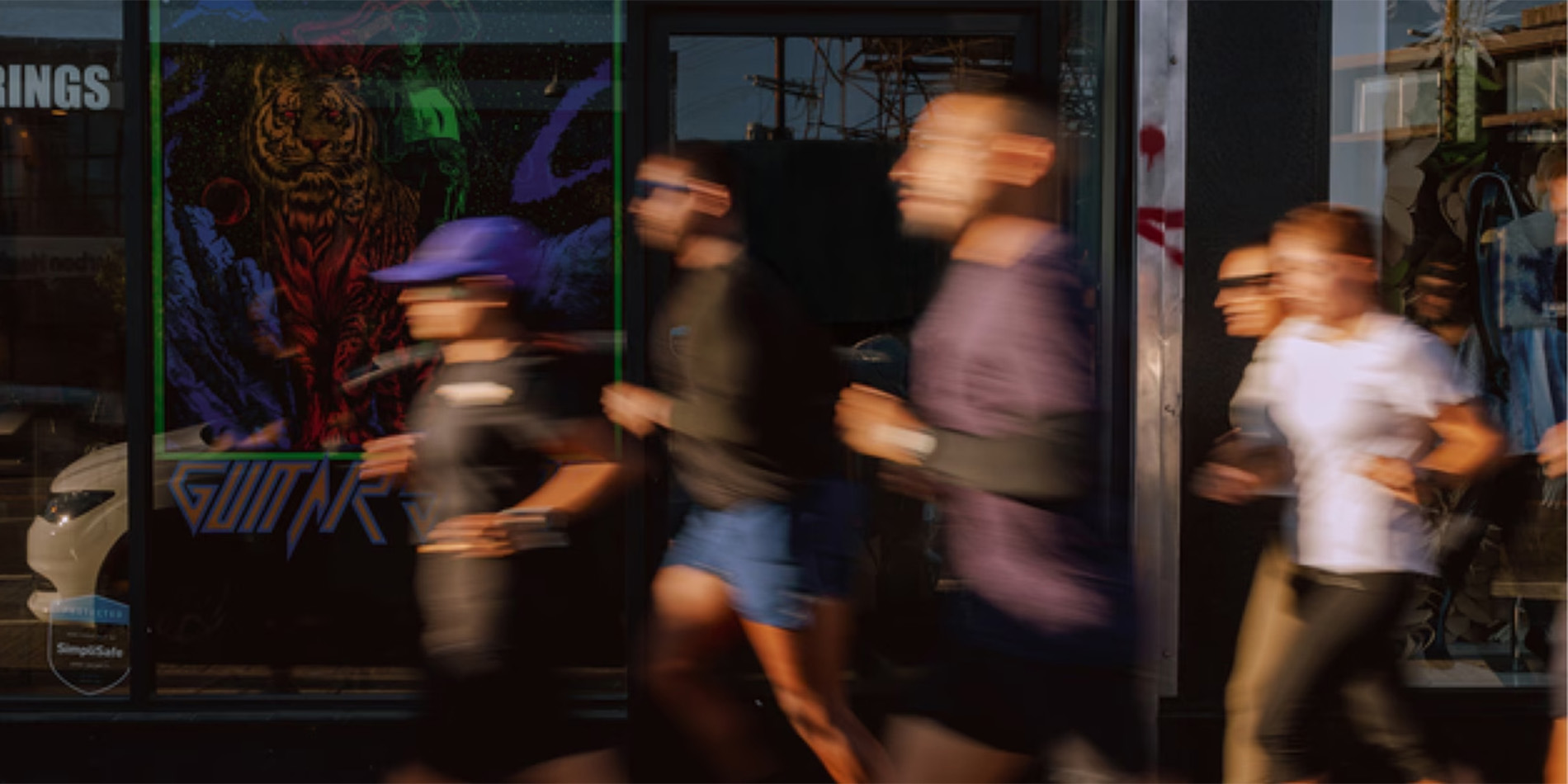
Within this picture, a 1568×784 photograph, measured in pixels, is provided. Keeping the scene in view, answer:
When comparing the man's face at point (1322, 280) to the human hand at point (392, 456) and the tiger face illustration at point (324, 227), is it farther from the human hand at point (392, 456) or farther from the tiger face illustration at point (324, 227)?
the tiger face illustration at point (324, 227)

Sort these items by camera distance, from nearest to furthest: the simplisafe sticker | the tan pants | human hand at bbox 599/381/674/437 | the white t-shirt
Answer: the white t-shirt < the tan pants < human hand at bbox 599/381/674/437 < the simplisafe sticker

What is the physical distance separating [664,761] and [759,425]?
7.30ft

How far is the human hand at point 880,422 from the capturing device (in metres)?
3.20

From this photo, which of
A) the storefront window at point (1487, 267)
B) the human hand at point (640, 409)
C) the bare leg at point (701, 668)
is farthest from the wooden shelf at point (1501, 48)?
the bare leg at point (701, 668)

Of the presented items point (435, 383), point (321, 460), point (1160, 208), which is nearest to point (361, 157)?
point (321, 460)

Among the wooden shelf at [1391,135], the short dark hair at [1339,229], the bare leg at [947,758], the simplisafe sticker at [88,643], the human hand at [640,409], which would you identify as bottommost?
the simplisafe sticker at [88,643]

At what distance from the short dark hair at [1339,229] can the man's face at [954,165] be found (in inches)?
46.9

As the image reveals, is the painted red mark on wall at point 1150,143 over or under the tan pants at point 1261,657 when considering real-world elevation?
over

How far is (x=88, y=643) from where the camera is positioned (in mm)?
5672

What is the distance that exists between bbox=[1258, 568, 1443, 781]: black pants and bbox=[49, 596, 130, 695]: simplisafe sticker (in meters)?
4.33

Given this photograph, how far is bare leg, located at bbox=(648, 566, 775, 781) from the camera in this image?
3.85 meters

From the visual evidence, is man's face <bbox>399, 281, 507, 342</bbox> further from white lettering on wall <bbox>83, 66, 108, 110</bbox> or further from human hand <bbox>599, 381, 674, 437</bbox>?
white lettering on wall <bbox>83, 66, 108, 110</bbox>

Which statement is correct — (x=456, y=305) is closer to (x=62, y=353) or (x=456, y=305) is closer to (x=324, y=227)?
(x=324, y=227)

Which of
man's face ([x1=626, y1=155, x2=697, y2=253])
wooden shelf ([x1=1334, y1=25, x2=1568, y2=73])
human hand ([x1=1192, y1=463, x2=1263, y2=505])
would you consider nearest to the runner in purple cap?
man's face ([x1=626, y1=155, x2=697, y2=253])
